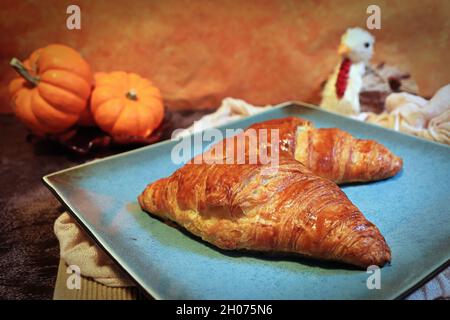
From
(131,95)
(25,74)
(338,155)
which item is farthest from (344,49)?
(25,74)

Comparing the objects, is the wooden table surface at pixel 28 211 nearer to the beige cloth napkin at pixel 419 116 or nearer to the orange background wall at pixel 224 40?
the orange background wall at pixel 224 40

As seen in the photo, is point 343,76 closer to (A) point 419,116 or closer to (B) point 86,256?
(A) point 419,116

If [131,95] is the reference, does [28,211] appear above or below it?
below

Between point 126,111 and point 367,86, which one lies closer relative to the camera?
point 126,111

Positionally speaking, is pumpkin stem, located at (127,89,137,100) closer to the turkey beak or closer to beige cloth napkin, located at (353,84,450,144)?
the turkey beak

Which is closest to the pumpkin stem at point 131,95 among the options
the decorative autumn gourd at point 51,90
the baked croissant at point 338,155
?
the decorative autumn gourd at point 51,90
